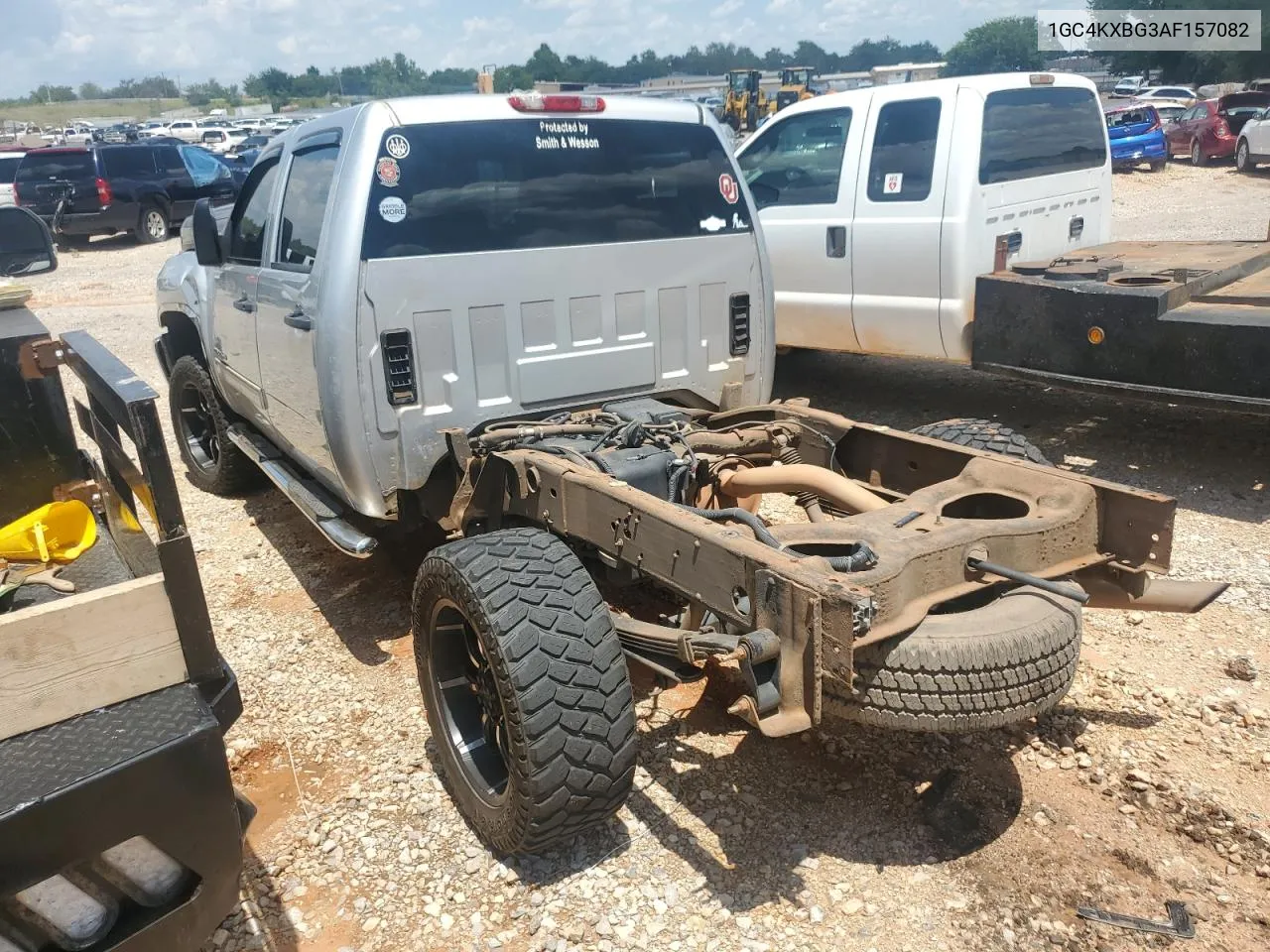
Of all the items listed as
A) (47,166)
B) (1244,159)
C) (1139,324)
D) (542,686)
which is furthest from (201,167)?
(1244,159)

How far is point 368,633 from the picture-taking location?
4.50 m

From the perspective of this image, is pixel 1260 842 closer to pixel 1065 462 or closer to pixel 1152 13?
pixel 1065 462

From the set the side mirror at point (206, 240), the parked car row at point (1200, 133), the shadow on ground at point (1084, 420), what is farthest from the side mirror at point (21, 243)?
the parked car row at point (1200, 133)

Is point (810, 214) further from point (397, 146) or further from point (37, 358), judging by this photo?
point (37, 358)

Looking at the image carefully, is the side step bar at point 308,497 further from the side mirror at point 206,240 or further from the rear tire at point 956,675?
the rear tire at point 956,675

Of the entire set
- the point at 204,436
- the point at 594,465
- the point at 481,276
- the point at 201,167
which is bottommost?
the point at 204,436

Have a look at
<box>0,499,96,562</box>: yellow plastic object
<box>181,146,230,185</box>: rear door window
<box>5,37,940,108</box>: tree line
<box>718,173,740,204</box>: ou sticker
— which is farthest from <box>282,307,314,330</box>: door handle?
<box>5,37,940,108</box>: tree line

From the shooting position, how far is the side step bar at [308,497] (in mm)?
3939

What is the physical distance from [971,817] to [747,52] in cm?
14293

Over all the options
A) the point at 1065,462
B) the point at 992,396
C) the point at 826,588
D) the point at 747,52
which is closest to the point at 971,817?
the point at 826,588

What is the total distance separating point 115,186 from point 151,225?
3.54 ft

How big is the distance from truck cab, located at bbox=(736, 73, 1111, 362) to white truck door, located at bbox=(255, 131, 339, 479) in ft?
12.3

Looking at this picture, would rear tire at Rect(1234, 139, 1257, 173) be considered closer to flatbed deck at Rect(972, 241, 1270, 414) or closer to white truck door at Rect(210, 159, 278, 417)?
flatbed deck at Rect(972, 241, 1270, 414)

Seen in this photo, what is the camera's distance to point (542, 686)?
2.71 metres
